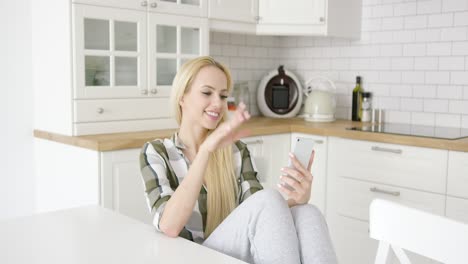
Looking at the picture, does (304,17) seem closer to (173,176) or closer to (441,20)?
(441,20)

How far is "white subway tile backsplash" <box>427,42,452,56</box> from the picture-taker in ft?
10.5

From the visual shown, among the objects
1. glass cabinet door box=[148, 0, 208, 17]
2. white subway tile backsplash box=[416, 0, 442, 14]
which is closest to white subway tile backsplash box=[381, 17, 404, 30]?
white subway tile backsplash box=[416, 0, 442, 14]

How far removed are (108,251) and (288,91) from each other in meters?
2.74

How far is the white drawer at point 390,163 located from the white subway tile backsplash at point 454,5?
37.8 inches

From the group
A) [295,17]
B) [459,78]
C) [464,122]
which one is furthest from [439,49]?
[295,17]

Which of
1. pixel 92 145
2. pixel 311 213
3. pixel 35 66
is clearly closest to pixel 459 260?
pixel 311 213

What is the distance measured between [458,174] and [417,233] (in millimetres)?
1671

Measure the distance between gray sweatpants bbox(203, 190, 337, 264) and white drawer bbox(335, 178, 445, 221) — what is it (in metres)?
1.43

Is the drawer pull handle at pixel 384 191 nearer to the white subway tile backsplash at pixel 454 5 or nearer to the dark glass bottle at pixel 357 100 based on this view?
the dark glass bottle at pixel 357 100

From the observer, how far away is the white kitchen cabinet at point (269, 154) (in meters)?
3.13

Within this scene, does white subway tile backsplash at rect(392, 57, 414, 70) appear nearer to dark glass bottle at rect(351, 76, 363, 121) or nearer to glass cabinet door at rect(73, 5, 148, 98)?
dark glass bottle at rect(351, 76, 363, 121)

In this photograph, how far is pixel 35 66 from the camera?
2.79 m

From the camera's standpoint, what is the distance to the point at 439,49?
3238mm

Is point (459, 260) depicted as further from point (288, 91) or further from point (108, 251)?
point (288, 91)
